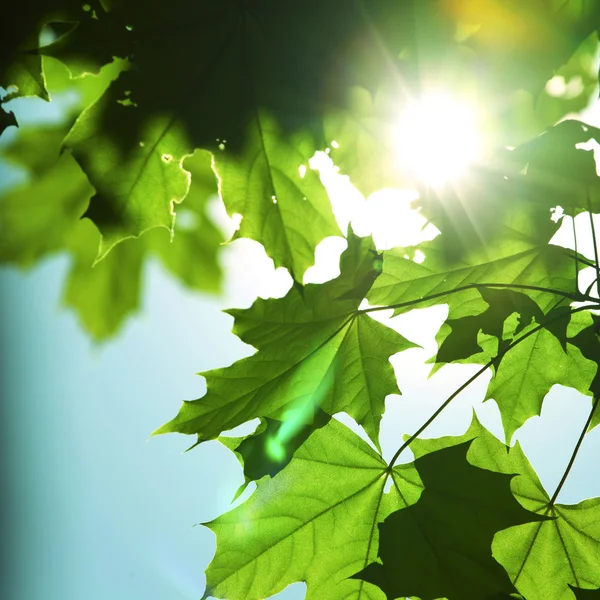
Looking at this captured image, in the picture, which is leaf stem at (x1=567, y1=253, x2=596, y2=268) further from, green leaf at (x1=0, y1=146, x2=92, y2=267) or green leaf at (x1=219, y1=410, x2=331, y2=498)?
green leaf at (x1=0, y1=146, x2=92, y2=267)

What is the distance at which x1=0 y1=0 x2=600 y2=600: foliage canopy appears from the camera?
3.67 feet

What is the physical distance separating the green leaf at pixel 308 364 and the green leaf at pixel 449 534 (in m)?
0.23

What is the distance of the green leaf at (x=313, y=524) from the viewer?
1.40 m

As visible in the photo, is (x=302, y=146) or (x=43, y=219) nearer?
(x=302, y=146)

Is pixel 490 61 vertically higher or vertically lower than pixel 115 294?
lower

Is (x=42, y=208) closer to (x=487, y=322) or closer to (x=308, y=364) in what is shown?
(x=308, y=364)

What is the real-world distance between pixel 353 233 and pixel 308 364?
37 cm

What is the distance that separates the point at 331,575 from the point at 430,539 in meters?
0.31

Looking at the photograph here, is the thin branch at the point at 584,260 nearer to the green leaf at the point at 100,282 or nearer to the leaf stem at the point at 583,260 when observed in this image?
the leaf stem at the point at 583,260

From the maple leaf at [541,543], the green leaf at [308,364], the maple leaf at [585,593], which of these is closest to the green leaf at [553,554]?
the maple leaf at [541,543]

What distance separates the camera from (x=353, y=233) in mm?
1311

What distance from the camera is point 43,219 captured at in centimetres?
209

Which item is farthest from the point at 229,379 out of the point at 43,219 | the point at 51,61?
the point at 43,219

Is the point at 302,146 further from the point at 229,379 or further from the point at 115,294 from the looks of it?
the point at 115,294
